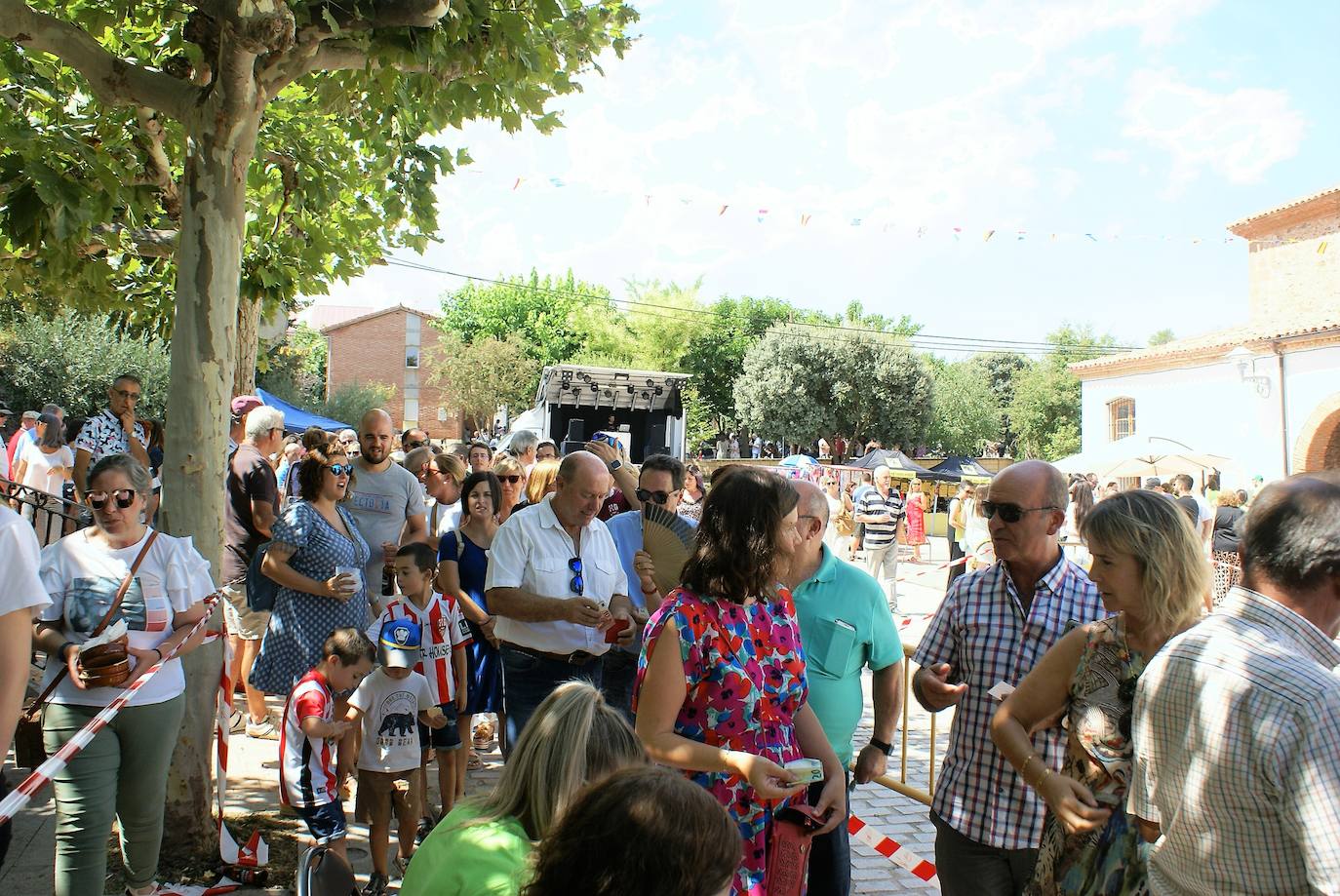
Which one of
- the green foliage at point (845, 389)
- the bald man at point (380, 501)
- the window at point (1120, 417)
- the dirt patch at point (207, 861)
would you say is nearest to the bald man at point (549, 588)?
the dirt patch at point (207, 861)

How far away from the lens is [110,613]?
3572 millimetres

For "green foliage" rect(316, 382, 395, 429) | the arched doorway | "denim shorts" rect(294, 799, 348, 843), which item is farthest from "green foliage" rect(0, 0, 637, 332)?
"green foliage" rect(316, 382, 395, 429)

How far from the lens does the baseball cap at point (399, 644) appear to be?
4617 mm

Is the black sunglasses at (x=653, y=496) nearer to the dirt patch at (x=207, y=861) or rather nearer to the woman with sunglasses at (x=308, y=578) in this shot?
the woman with sunglasses at (x=308, y=578)

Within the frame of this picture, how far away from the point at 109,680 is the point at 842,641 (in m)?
2.65

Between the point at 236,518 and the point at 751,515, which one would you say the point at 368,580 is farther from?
the point at 751,515

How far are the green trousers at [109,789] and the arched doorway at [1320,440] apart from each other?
→ 28.9m

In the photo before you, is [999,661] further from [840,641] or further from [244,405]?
[244,405]

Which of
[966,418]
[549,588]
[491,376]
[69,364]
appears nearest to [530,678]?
[549,588]

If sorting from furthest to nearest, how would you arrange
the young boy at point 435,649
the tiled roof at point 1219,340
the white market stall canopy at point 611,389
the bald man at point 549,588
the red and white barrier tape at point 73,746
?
the tiled roof at point 1219,340 < the white market stall canopy at point 611,389 < the young boy at point 435,649 < the bald man at point 549,588 < the red and white barrier tape at point 73,746

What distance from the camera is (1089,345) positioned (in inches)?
2997

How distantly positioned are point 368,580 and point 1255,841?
578cm

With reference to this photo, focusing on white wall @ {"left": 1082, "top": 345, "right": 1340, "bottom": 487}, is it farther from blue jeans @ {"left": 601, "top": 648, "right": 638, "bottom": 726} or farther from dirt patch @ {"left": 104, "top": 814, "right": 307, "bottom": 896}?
dirt patch @ {"left": 104, "top": 814, "right": 307, "bottom": 896}

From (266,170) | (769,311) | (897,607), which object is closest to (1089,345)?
(769,311)
